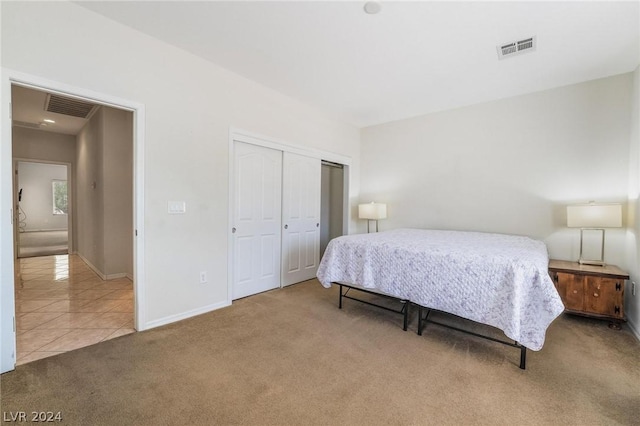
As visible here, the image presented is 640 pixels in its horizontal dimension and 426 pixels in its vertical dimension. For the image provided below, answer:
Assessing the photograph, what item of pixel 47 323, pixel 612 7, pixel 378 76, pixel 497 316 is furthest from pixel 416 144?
pixel 47 323

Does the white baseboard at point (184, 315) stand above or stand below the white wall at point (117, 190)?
below

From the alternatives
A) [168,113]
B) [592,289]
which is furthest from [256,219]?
[592,289]

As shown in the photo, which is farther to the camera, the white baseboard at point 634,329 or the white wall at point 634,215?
the white wall at point 634,215

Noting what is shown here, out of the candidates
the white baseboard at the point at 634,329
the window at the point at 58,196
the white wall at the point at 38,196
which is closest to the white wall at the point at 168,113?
the white baseboard at the point at 634,329

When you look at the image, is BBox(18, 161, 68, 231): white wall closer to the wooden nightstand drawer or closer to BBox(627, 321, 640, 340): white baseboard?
the wooden nightstand drawer

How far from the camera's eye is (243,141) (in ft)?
10.9

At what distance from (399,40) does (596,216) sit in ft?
8.93

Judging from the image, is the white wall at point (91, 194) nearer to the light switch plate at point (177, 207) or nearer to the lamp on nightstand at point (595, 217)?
the light switch plate at point (177, 207)

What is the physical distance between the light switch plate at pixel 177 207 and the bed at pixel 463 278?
1.61 metres

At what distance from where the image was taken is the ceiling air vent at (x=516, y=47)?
244cm

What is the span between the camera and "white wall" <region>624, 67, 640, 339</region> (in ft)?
8.64

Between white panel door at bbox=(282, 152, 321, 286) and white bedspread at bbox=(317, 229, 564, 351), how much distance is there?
1088 millimetres

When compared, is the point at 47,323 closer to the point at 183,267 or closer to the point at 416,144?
the point at 183,267

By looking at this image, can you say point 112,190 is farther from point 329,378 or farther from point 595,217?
point 595,217
